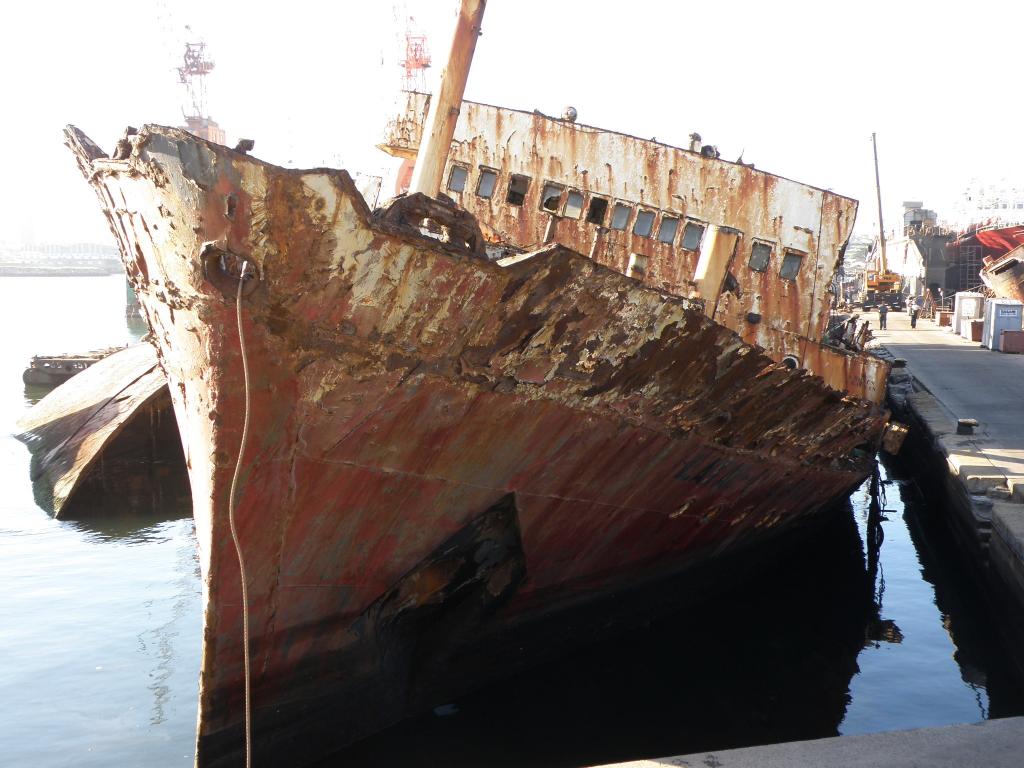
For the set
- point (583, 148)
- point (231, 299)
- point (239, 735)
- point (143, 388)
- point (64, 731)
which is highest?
point (583, 148)

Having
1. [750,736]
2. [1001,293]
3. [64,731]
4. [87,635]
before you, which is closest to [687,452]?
[750,736]

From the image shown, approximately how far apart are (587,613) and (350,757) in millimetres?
2517

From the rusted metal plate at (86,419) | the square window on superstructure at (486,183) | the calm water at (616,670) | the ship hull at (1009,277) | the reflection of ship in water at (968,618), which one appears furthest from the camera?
the ship hull at (1009,277)

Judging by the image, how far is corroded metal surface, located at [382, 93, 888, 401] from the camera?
10.1 metres

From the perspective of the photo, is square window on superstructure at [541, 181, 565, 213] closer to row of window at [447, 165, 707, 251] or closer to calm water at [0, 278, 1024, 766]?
row of window at [447, 165, 707, 251]

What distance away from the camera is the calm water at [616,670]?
24.3 ft

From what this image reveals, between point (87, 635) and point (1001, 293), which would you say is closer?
point (87, 635)

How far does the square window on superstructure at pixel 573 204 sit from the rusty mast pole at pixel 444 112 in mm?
2739

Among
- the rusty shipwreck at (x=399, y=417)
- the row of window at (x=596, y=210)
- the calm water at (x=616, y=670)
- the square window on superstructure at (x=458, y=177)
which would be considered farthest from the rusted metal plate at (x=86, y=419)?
the rusty shipwreck at (x=399, y=417)

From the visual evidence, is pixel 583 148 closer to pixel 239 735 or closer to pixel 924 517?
pixel 239 735

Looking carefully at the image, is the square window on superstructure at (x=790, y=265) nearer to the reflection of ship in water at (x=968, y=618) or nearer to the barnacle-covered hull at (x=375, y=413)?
the barnacle-covered hull at (x=375, y=413)

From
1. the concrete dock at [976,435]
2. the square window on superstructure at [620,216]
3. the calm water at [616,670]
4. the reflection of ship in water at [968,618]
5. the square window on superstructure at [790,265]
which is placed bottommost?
the calm water at [616,670]

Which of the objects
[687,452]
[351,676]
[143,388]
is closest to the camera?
[351,676]

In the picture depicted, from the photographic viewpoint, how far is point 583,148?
10.3m
